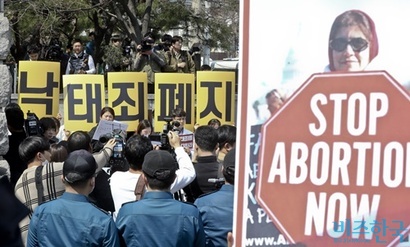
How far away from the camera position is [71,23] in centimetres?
1930

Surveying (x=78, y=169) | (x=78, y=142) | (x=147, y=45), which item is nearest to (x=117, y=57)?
(x=147, y=45)

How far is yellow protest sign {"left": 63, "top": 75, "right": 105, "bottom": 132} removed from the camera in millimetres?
8266

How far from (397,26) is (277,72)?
389mm

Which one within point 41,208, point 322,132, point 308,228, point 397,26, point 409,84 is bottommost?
point 41,208

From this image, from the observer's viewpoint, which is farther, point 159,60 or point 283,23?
point 159,60

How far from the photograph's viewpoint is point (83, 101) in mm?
8297

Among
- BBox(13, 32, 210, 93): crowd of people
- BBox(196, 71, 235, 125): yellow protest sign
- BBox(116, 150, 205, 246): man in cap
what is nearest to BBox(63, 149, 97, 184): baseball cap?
BBox(116, 150, 205, 246): man in cap

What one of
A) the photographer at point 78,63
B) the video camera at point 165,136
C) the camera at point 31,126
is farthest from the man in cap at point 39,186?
the photographer at point 78,63

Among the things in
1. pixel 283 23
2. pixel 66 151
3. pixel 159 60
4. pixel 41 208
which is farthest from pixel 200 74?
pixel 283 23

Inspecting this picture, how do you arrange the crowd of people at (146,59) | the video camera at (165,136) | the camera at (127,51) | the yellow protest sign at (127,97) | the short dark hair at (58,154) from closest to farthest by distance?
the short dark hair at (58,154)
the video camera at (165,136)
the yellow protest sign at (127,97)
the crowd of people at (146,59)
the camera at (127,51)

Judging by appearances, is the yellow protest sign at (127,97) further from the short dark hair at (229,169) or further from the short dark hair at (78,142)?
the short dark hair at (229,169)

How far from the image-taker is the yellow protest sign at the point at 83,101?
827cm

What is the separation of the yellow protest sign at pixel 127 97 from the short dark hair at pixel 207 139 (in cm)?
304

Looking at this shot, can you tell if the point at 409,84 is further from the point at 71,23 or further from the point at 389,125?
the point at 71,23
